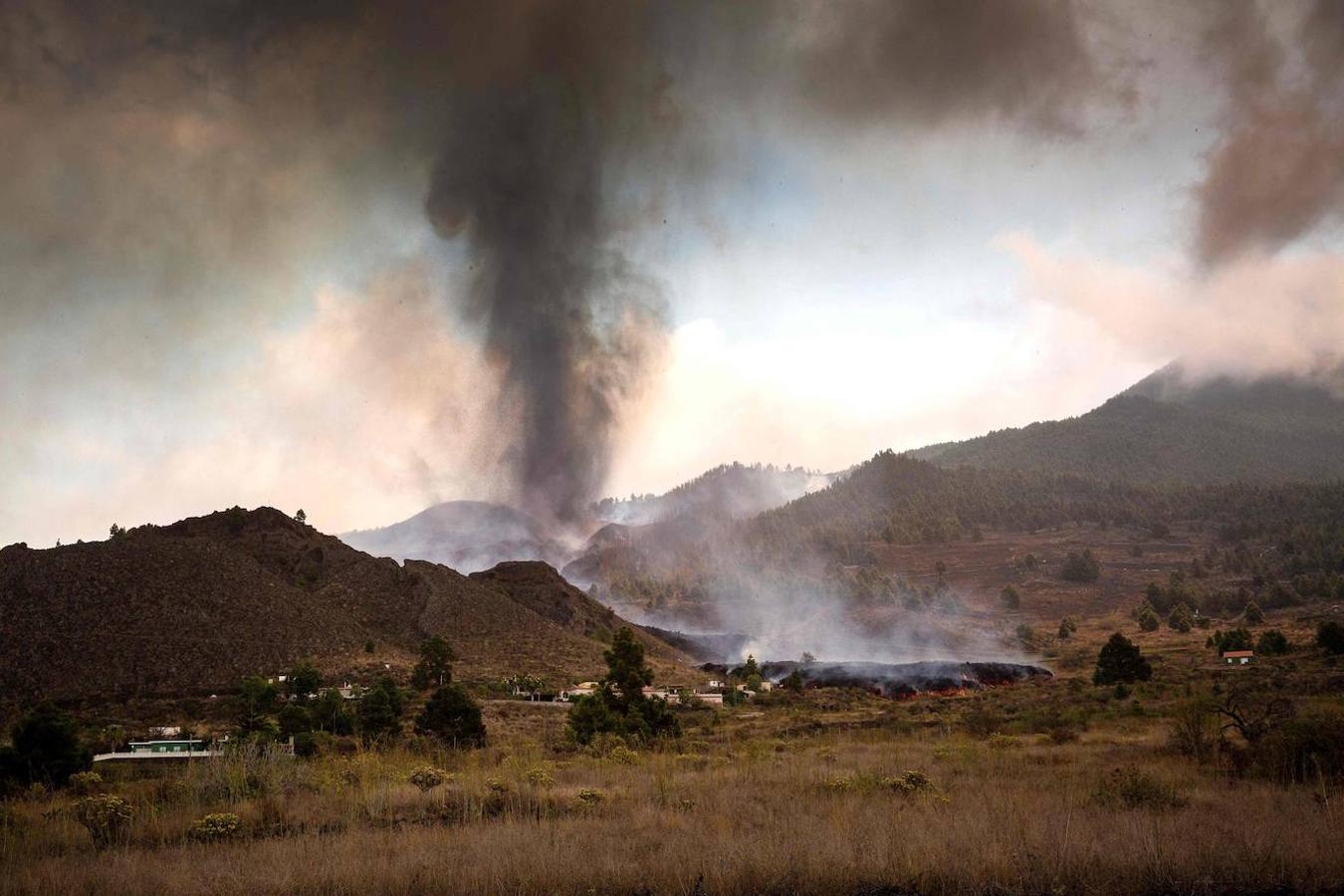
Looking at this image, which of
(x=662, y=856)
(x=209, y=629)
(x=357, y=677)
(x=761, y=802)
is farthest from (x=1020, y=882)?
(x=209, y=629)

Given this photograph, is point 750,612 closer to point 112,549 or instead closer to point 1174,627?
point 1174,627

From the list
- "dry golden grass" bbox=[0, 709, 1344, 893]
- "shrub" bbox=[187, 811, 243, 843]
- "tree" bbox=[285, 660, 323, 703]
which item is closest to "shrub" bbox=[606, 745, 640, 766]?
"dry golden grass" bbox=[0, 709, 1344, 893]

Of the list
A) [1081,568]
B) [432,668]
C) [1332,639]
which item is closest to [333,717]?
[432,668]

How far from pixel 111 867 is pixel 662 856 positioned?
19.7 feet

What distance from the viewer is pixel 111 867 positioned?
8.16 meters

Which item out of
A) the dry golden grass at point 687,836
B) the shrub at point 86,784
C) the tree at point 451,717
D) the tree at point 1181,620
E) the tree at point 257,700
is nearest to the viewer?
the dry golden grass at point 687,836

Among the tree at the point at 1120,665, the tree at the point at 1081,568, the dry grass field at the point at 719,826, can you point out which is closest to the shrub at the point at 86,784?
the dry grass field at the point at 719,826

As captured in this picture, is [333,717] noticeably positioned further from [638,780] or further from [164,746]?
[638,780]

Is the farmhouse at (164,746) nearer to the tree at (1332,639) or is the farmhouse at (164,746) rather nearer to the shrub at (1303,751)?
the shrub at (1303,751)

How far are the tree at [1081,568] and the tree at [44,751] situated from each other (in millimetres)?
180407

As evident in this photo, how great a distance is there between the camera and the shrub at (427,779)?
490 inches

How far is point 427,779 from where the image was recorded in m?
12.7

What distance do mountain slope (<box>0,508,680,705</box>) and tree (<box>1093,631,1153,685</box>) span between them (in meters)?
45.7

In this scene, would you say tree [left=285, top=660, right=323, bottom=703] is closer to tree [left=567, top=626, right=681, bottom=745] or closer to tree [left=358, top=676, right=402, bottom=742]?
tree [left=358, top=676, right=402, bottom=742]
